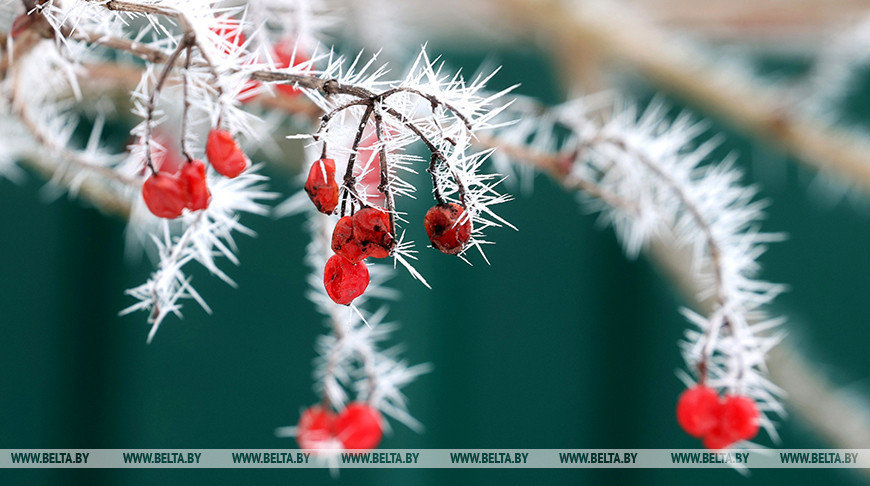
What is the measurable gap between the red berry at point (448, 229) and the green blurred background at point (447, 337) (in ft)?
1.32

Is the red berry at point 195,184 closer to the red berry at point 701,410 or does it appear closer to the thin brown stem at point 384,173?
the thin brown stem at point 384,173

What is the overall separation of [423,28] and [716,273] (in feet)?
1.47

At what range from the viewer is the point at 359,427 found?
263mm

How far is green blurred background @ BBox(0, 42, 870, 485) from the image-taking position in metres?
0.60

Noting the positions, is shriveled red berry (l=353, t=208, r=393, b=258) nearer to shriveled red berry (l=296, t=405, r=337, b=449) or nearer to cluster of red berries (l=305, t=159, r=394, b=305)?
cluster of red berries (l=305, t=159, r=394, b=305)

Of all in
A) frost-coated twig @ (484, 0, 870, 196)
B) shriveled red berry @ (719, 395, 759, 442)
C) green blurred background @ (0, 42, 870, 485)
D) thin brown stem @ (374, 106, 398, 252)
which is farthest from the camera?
green blurred background @ (0, 42, 870, 485)

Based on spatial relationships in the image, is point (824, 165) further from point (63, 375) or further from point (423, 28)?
point (63, 375)

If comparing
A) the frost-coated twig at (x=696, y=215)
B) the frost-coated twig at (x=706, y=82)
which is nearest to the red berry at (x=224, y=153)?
the frost-coated twig at (x=696, y=215)

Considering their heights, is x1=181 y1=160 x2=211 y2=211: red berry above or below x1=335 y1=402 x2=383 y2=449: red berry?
below

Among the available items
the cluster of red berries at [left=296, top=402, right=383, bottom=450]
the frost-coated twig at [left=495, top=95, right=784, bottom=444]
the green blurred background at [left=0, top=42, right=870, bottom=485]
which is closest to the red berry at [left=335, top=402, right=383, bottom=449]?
the cluster of red berries at [left=296, top=402, right=383, bottom=450]

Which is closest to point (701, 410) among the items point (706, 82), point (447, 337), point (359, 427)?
point (359, 427)

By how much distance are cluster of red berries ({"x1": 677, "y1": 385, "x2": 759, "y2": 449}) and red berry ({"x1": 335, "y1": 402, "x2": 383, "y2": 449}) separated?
11cm

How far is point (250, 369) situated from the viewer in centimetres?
63

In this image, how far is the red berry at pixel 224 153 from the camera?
137mm
